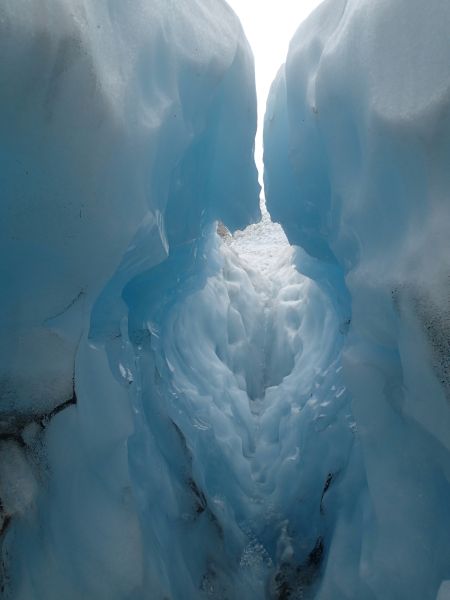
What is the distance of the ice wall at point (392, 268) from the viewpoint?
1159 millimetres

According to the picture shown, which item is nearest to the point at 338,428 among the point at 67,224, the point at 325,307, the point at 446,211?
the point at 325,307

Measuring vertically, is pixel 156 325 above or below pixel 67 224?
above

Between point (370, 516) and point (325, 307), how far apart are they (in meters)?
1.48

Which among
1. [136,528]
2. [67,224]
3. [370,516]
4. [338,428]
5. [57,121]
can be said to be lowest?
[370,516]

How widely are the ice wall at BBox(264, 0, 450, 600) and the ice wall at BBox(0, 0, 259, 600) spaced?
56 centimetres

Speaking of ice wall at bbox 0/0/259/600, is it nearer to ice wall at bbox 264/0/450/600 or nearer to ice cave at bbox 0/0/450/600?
ice cave at bbox 0/0/450/600

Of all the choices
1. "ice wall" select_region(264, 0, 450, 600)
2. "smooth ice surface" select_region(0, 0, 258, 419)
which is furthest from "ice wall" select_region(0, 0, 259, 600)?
"ice wall" select_region(264, 0, 450, 600)

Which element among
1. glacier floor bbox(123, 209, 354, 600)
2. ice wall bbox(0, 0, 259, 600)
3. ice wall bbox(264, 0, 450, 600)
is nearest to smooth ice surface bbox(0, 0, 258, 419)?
ice wall bbox(0, 0, 259, 600)

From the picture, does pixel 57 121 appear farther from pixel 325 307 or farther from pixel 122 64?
pixel 325 307

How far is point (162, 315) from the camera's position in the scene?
2.43 m

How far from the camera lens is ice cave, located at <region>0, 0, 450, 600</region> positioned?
3.87ft

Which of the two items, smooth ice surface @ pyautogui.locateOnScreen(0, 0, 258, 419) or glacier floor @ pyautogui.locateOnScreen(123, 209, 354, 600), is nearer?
smooth ice surface @ pyautogui.locateOnScreen(0, 0, 258, 419)

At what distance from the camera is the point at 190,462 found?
209cm

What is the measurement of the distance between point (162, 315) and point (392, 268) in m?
1.37
